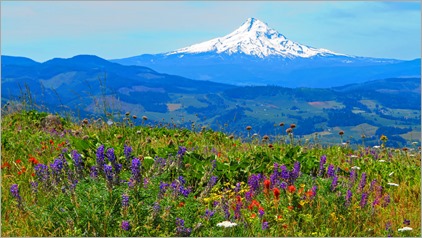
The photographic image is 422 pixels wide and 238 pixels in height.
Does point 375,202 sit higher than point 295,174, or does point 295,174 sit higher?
point 295,174

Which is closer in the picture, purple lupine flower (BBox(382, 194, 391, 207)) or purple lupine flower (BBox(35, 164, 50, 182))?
purple lupine flower (BBox(35, 164, 50, 182))

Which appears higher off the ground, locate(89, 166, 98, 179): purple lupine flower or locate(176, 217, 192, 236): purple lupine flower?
locate(89, 166, 98, 179): purple lupine flower

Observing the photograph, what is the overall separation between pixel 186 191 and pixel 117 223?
1031 millimetres

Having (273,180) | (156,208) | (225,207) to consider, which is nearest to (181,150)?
(273,180)

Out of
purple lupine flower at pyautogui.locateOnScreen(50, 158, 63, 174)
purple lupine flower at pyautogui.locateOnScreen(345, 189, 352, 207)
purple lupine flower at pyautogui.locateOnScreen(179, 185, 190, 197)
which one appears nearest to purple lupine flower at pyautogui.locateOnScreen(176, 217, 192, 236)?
purple lupine flower at pyautogui.locateOnScreen(179, 185, 190, 197)

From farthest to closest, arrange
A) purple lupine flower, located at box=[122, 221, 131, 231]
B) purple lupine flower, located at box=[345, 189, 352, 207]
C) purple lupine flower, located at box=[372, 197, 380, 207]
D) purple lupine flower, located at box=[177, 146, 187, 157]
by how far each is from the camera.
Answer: purple lupine flower, located at box=[177, 146, 187, 157]
purple lupine flower, located at box=[372, 197, 380, 207]
purple lupine flower, located at box=[345, 189, 352, 207]
purple lupine flower, located at box=[122, 221, 131, 231]

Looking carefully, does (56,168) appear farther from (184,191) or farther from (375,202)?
(375,202)

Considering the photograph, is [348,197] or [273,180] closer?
[348,197]

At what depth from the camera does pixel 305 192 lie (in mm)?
Answer: 5406

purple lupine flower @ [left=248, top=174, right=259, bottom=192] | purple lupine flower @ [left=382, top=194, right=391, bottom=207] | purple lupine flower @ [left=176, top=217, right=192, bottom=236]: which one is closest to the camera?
purple lupine flower @ [left=176, top=217, right=192, bottom=236]

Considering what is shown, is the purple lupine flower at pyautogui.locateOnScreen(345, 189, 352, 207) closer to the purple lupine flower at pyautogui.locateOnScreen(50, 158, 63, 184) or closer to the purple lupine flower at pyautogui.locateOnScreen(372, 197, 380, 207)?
the purple lupine flower at pyautogui.locateOnScreen(372, 197, 380, 207)

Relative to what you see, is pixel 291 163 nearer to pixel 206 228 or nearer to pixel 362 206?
pixel 362 206

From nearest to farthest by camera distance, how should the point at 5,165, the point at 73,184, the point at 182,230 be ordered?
1. the point at 182,230
2. the point at 73,184
3. the point at 5,165

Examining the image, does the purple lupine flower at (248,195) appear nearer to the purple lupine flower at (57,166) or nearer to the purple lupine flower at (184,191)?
the purple lupine flower at (184,191)
